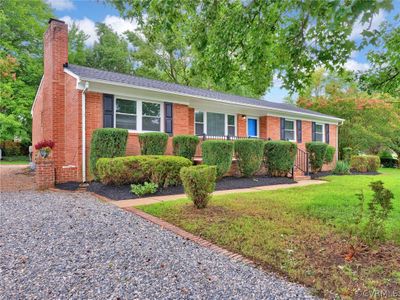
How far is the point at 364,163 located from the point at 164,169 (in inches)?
520

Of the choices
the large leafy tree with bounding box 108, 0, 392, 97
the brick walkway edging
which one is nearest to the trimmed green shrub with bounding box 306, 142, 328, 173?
the large leafy tree with bounding box 108, 0, 392, 97

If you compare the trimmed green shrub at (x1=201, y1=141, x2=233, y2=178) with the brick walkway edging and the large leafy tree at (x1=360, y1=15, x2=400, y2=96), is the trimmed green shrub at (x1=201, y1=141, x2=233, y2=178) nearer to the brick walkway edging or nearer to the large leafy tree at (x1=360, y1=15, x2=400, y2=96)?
the brick walkway edging

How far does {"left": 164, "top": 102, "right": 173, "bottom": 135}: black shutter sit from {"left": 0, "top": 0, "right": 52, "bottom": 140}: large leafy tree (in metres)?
13.5

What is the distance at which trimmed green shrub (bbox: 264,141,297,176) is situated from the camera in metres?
11.1

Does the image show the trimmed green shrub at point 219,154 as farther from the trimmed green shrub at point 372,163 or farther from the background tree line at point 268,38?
the trimmed green shrub at point 372,163

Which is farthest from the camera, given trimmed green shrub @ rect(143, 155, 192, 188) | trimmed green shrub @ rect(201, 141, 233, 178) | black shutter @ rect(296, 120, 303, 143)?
black shutter @ rect(296, 120, 303, 143)

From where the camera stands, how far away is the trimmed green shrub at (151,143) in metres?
9.58

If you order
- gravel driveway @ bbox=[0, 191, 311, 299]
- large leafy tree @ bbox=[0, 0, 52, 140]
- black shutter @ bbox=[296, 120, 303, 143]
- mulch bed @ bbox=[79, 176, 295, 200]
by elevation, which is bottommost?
gravel driveway @ bbox=[0, 191, 311, 299]

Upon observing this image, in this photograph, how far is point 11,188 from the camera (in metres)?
8.52

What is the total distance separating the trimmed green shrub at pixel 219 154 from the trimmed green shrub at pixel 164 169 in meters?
1.24

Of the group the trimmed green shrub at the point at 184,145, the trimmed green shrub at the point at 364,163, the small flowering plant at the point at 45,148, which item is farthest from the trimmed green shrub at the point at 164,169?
the trimmed green shrub at the point at 364,163

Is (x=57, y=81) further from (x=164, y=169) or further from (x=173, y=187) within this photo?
(x=173, y=187)

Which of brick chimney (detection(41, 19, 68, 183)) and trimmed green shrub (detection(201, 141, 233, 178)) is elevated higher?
brick chimney (detection(41, 19, 68, 183))

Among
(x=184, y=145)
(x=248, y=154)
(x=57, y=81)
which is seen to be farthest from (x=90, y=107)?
(x=248, y=154)
